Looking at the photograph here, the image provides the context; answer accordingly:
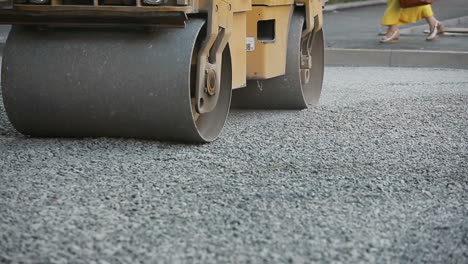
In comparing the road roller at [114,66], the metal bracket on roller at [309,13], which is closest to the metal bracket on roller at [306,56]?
the metal bracket on roller at [309,13]

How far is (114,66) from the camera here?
6.45m

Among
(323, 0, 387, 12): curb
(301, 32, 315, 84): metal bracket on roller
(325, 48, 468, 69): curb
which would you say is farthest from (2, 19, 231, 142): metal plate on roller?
(323, 0, 387, 12): curb

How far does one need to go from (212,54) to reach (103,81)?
0.76 metres

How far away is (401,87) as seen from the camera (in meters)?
10.9

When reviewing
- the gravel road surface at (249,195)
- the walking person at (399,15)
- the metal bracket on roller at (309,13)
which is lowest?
the gravel road surface at (249,195)

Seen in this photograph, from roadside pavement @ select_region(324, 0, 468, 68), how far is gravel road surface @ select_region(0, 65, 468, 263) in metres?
5.03

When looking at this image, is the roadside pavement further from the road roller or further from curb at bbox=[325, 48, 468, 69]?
the road roller

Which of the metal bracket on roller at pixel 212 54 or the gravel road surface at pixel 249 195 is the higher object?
the metal bracket on roller at pixel 212 54

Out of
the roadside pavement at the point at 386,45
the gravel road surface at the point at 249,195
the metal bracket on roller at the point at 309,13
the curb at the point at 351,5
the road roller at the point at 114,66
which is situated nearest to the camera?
the gravel road surface at the point at 249,195

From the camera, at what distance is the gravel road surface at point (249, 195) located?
14.4ft

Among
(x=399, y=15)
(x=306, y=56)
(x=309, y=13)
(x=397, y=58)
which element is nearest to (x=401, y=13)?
(x=399, y=15)

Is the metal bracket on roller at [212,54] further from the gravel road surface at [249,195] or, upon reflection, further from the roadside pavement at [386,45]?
the roadside pavement at [386,45]

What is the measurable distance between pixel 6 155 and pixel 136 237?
6.97ft

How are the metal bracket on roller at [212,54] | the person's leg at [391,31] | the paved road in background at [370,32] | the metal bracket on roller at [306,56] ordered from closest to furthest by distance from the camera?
the metal bracket on roller at [212,54] < the metal bracket on roller at [306,56] < the paved road in background at [370,32] < the person's leg at [391,31]
